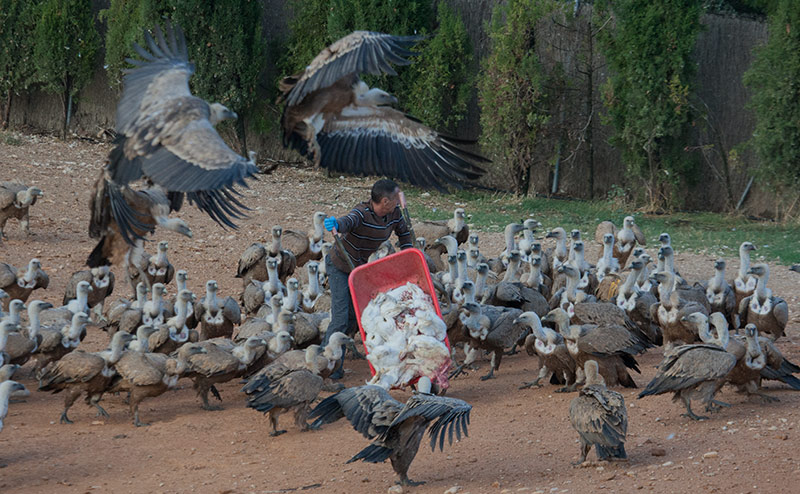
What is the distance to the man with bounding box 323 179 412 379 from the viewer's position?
19.9ft

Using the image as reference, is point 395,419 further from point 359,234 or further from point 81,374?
point 81,374

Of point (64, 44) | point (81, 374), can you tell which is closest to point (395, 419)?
point (81, 374)

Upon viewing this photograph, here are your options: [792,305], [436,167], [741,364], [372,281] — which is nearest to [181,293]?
[372,281]

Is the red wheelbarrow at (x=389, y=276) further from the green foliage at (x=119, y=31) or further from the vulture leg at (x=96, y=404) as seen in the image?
the green foliage at (x=119, y=31)

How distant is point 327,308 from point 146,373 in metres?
2.36

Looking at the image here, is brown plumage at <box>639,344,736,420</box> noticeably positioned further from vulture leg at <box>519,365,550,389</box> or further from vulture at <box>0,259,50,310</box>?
vulture at <box>0,259,50,310</box>

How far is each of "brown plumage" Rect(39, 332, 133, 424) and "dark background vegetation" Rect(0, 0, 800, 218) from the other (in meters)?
9.34

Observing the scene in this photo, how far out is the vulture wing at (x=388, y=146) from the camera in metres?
5.81

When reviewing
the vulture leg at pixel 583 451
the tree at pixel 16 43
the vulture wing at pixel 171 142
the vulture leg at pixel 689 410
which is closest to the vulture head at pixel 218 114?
the vulture wing at pixel 171 142

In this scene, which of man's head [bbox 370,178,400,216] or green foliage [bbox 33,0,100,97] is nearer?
man's head [bbox 370,178,400,216]

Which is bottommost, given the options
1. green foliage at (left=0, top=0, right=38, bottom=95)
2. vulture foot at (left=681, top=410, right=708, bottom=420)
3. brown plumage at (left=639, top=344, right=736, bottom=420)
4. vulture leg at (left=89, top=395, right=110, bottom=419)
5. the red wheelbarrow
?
vulture leg at (left=89, top=395, right=110, bottom=419)

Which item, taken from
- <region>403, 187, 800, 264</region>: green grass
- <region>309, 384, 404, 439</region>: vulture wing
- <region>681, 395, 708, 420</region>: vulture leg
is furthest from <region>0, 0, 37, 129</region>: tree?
<region>681, 395, 708, 420</region>: vulture leg

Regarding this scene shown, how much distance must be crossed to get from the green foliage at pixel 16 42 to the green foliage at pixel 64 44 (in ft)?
0.70

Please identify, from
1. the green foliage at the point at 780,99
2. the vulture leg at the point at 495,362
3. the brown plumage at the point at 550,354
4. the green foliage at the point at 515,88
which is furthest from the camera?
the green foliage at the point at 515,88
